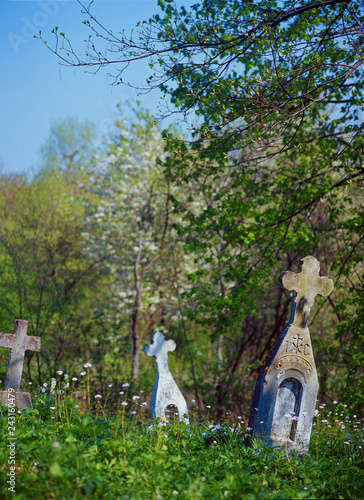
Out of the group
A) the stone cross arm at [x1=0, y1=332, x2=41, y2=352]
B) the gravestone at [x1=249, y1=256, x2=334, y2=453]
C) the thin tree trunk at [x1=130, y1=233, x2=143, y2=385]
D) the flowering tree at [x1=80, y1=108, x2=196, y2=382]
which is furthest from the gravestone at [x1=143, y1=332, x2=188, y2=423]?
the flowering tree at [x1=80, y1=108, x2=196, y2=382]

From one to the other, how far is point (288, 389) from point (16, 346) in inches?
126

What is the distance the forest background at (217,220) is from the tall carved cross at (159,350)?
925 millimetres

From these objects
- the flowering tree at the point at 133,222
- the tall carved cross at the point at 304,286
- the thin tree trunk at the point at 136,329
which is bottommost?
the tall carved cross at the point at 304,286

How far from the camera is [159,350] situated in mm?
7016

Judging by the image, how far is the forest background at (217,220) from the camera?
6414 millimetres

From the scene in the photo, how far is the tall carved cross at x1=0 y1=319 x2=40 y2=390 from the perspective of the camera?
534cm

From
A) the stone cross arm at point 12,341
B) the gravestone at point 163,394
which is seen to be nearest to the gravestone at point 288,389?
the gravestone at point 163,394

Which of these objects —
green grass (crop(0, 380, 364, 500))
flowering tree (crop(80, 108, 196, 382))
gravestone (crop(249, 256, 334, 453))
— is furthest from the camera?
flowering tree (crop(80, 108, 196, 382))

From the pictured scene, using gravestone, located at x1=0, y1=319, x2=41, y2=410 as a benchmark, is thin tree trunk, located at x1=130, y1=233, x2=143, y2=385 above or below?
above

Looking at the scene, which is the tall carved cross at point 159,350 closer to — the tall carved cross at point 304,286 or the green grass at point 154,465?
the green grass at point 154,465

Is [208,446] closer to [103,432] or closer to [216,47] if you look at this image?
[103,432]

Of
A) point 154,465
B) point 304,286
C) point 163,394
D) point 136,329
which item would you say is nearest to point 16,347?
point 163,394

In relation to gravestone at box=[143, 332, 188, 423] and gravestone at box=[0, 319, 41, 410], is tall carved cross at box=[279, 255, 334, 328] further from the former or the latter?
gravestone at box=[0, 319, 41, 410]

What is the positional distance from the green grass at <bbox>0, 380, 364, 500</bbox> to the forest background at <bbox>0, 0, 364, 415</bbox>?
3345 millimetres
